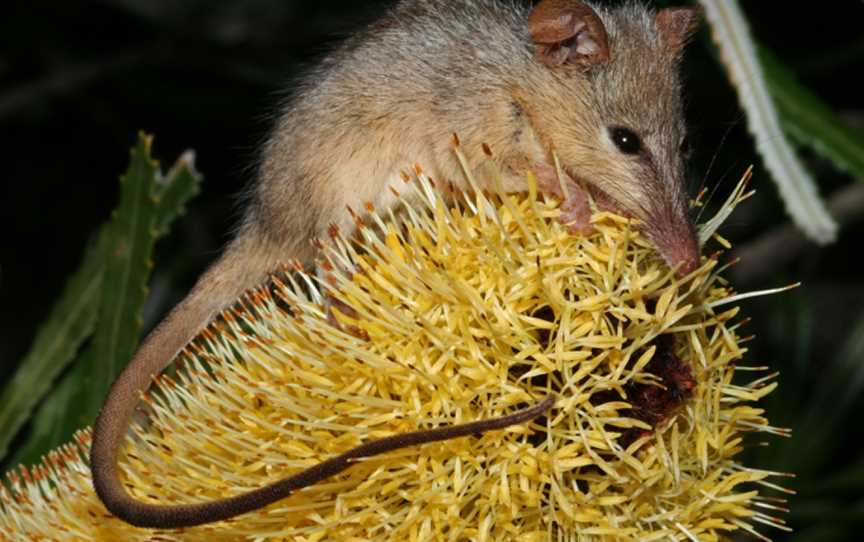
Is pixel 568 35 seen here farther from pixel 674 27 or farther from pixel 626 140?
pixel 674 27

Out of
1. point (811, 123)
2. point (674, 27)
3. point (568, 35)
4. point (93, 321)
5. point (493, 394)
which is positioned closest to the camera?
point (493, 394)

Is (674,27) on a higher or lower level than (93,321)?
higher

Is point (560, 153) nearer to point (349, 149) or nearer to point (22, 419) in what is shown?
point (349, 149)

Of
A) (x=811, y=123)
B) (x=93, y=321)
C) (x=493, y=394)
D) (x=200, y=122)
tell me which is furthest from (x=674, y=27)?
(x=200, y=122)

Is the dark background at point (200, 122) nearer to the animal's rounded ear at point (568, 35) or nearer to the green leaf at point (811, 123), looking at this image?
the green leaf at point (811, 123)

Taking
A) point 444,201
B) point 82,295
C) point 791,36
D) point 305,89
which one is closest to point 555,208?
point 444,201

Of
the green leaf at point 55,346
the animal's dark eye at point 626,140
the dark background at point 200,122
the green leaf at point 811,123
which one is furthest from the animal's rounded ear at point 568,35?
the dark background at point 200,122
